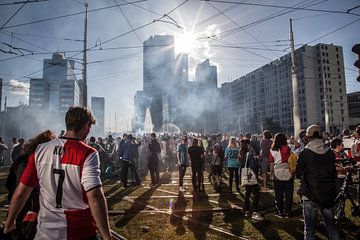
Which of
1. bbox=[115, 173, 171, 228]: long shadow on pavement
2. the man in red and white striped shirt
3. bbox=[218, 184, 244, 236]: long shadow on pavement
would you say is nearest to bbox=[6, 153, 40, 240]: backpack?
the man in red and white striped shirt

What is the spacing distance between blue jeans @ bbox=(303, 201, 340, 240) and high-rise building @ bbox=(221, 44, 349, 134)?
84.2 metres

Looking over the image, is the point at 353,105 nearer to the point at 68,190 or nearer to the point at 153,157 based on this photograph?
the point at 153,157

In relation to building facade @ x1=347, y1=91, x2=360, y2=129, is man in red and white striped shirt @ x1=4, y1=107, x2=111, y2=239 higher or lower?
lower

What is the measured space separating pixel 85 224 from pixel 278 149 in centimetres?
573

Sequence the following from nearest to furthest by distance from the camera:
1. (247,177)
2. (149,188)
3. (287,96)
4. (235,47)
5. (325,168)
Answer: (325,168)
(247,177)
(149,188)
(235,47)
(287,96)

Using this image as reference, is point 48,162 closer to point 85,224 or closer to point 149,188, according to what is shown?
point 85,224

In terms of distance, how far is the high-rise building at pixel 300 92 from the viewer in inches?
3674

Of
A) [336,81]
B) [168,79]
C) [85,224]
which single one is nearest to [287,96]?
[336,81]

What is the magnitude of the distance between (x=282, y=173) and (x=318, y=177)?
2.62m

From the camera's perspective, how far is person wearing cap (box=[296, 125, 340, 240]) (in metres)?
3.93

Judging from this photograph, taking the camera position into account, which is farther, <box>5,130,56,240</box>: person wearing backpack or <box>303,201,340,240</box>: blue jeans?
<box>303,201,340,240</box>: blue jeans

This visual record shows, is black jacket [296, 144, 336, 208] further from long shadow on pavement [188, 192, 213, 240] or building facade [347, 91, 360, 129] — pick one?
building facade [347, 91, 360, 129]

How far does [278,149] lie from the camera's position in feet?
22.1

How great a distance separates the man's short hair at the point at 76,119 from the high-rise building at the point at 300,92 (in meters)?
86.8
